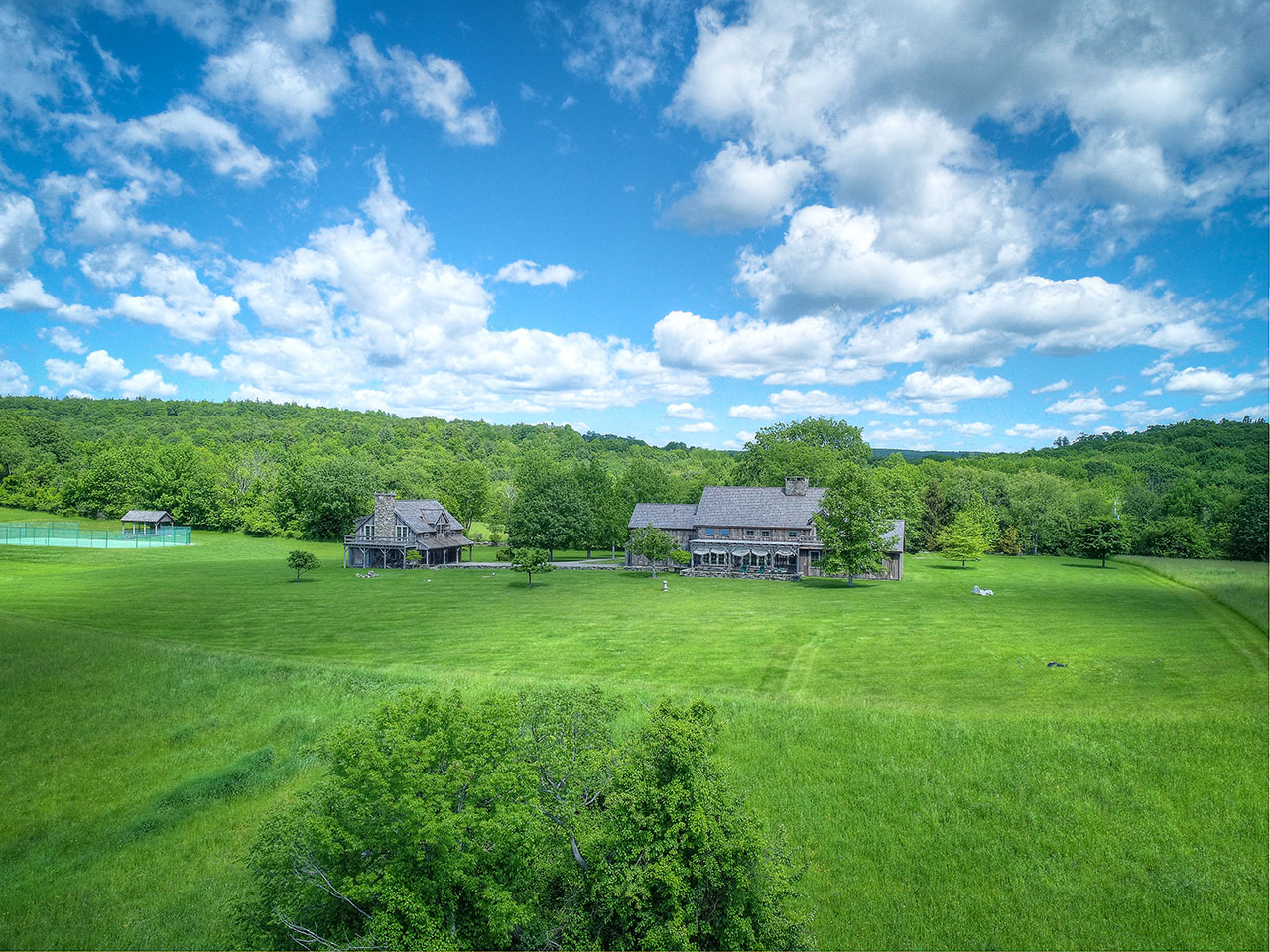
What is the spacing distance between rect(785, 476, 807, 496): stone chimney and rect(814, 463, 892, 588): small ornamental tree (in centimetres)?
642

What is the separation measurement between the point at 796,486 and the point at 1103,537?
29.7 metres

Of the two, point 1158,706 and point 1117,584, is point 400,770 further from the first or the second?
point 1117,584

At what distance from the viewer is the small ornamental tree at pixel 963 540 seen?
194 feet

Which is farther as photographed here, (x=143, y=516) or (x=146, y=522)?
Answer: (x=146, y=522)

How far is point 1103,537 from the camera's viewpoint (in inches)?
2339

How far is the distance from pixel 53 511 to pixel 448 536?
61700 millimetres

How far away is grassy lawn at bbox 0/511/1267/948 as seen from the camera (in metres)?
12.7

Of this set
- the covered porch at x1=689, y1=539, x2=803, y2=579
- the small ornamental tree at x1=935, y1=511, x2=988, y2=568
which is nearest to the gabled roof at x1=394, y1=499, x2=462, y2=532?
the covered porch at x1=689, y1=539, x2=803, y2=579

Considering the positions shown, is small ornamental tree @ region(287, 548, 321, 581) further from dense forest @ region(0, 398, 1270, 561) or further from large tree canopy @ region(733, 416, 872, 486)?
large tree canopy @ region(733, 416, 872, 486)

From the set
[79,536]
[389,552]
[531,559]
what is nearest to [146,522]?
[79,536]

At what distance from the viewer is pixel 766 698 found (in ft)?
70.0

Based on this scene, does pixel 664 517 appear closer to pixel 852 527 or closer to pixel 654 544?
pixel 654 544

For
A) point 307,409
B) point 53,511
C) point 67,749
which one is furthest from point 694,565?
point 307,409

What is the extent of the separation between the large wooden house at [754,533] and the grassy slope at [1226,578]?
17.4m
